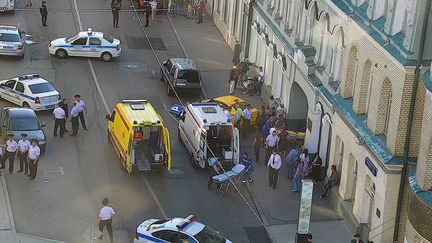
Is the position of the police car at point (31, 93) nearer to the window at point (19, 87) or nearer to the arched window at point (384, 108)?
the window at point (19, 87)

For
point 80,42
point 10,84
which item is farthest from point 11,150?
point 80,42

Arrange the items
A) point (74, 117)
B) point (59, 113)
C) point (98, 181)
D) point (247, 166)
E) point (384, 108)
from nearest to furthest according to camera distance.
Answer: point (384, 108)
point (98, 181)
point (247, 166)
point (59, 113)
point (74, 117)

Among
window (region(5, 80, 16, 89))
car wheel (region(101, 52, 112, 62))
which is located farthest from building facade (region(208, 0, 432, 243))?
window (region(5, 80, 16, 89))

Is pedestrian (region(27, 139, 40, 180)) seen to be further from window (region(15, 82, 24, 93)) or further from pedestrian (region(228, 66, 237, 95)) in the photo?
pedestrian (region(228, 66, 237, 95))

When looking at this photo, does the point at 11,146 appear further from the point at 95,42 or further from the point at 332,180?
the point at 95,42

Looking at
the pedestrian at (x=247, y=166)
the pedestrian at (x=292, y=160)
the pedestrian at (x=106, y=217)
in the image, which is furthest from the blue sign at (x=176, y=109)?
the pedestrian at (x=106, y=217)

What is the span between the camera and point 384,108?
1326 inches

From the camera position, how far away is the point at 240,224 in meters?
36.1

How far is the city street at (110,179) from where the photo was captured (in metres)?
35.6

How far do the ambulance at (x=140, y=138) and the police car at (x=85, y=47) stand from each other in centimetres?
1265

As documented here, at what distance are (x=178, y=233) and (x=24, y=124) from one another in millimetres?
Result: 11868

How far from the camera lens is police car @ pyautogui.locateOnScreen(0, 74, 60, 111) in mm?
44469

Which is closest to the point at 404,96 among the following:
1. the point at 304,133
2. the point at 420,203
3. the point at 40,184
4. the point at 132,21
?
the point at 420,203

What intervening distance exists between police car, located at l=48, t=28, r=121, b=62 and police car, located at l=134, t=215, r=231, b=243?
21371 millimetres
